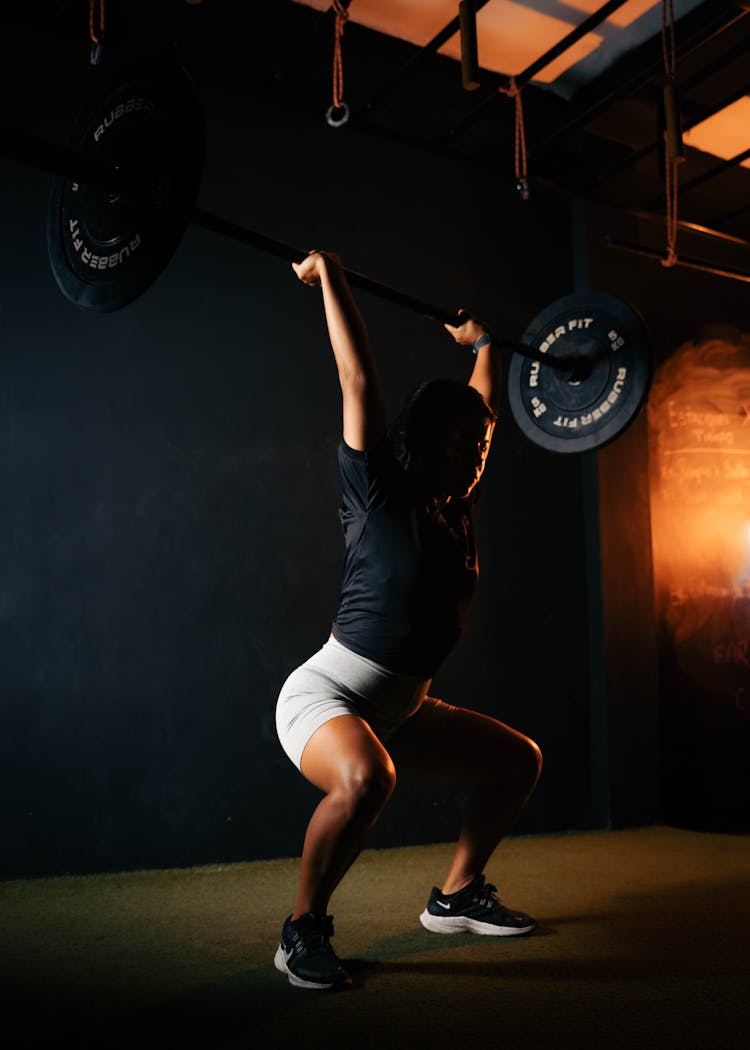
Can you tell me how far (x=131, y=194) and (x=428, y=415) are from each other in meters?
0.87

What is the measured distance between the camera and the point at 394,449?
238 cm

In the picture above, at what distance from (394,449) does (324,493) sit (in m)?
1.61

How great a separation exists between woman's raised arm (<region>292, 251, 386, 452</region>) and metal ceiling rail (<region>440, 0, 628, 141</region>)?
217cm

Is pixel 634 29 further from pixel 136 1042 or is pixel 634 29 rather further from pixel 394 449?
pixel 136 1042

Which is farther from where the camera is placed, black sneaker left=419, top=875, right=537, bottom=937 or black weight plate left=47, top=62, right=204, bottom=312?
black sneaker left=419, top=875, right=537, bottom=937

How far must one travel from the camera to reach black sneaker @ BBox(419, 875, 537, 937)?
2.55 meters

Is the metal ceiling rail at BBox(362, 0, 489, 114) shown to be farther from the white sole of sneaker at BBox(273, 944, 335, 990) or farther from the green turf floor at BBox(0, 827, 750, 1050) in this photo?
the white sole of sneaker at BBox(273, 944, 335, 990)

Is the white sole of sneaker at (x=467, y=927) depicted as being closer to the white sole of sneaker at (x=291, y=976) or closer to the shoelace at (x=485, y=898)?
the shoelace at (x=485, y=898)

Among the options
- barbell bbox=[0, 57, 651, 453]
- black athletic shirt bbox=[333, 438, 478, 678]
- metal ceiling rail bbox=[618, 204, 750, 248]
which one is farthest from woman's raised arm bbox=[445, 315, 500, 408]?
metal ceiling rail bbox=[618, 204, 750, 248]

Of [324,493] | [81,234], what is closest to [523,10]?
[324,493]

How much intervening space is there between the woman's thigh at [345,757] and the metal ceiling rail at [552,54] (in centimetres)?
294

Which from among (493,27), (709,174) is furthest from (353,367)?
(709,174)

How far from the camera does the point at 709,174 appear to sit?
14.9 ft

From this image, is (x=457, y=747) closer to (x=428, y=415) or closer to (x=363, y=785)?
(x=363, y=785)
